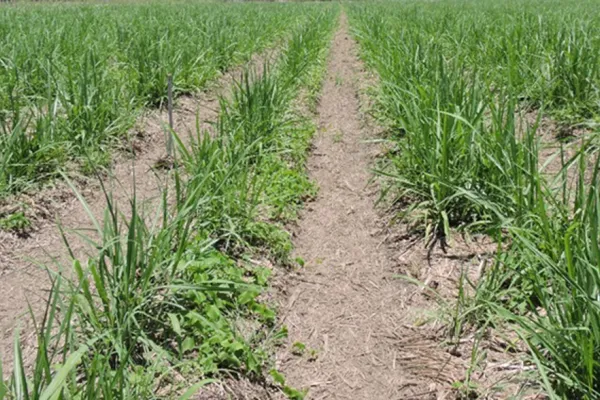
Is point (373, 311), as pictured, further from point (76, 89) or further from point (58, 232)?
point (76, 89)

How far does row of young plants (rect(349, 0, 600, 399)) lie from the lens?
5.77ft

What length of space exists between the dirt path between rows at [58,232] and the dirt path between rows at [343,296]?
90 centimetres

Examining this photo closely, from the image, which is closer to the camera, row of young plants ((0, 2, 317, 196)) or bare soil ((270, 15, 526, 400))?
bare soil ((270, 15, 526, 400))

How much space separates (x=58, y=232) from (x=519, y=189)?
2468 millimetres

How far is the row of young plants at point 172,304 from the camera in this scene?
1.58 m

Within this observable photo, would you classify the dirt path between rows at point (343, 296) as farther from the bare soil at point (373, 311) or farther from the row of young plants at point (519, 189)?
the row of young plants at point (519, 189)

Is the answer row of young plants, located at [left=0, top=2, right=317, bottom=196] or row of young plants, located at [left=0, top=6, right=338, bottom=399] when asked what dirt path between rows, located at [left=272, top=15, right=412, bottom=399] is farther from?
row of young plants, located at [left=0, top=2, right=317, bottom=196]

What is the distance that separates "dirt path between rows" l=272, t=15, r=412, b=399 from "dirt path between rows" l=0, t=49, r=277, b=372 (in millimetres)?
899

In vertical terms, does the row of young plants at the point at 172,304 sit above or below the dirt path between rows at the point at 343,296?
above

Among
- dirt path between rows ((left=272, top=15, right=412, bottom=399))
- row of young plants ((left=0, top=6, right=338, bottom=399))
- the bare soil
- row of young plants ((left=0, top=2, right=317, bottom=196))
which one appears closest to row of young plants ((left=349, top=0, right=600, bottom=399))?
the bare soil

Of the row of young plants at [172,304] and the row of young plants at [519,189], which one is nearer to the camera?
the row of young plants at [172,304]

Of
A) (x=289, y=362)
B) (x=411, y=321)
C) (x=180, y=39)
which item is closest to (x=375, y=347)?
(x=411, y=321)

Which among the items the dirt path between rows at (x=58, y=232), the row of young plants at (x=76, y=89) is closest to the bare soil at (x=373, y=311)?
the dirt path between rows at (x=58, y=232)

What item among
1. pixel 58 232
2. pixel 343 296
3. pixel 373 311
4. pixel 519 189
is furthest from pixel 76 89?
pixel 519 189
